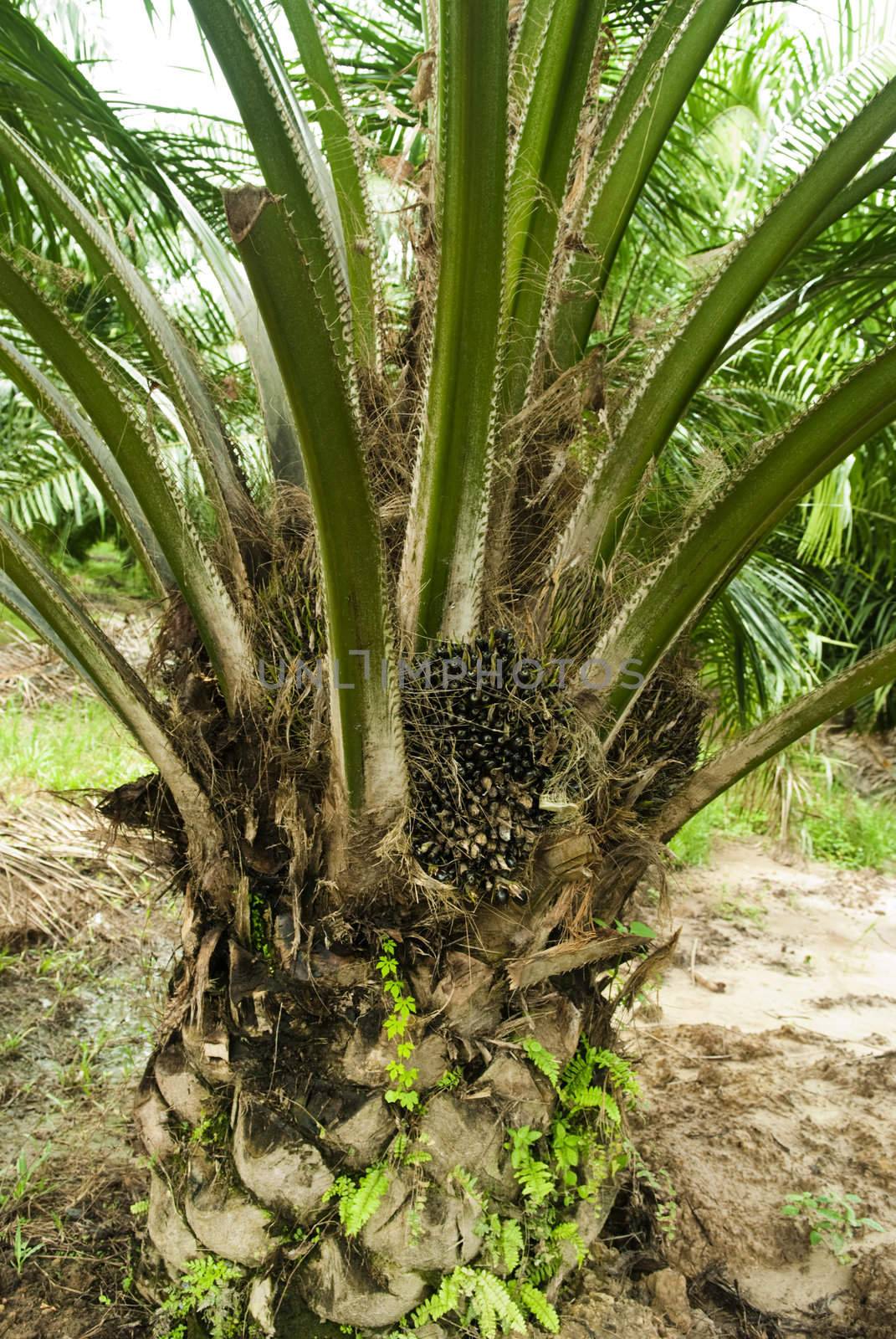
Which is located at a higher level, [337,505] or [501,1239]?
[337,505]

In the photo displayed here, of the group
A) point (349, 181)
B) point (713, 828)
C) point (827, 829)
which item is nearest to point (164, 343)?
point (349, 181)

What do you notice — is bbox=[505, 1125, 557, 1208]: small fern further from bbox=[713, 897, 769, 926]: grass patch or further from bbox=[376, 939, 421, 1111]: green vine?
bbox=[713, 897, 769, 926]: grass patch

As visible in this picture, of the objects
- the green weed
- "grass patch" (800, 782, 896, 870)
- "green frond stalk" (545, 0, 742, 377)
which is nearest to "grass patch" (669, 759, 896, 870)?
"grass patch" (800, 782, 896, 870)

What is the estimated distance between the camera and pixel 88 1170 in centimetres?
245

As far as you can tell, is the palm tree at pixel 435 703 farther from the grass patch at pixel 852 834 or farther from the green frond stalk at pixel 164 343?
the grass patch at pixel 852 834

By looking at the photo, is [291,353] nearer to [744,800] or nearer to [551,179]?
[551,179]

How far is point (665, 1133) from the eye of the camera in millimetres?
2791

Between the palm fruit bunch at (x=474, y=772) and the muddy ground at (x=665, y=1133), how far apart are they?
0.79 m

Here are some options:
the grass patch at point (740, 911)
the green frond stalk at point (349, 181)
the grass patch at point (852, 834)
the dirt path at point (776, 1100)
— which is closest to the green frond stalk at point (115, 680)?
the green frond stalk at point (349, 181)


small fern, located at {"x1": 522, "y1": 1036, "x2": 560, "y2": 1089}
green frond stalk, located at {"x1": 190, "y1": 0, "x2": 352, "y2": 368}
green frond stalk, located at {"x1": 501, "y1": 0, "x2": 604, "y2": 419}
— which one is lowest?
small fern, located at {"x1": 522, "y1": 1036, "x2": 560, "y2": 1089}

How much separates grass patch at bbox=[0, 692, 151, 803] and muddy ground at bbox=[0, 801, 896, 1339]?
10.3 inches

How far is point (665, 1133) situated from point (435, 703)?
1.95 m

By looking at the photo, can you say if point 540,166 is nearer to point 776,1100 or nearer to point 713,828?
point 776,1100

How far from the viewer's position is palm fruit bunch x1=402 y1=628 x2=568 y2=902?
170 cm
